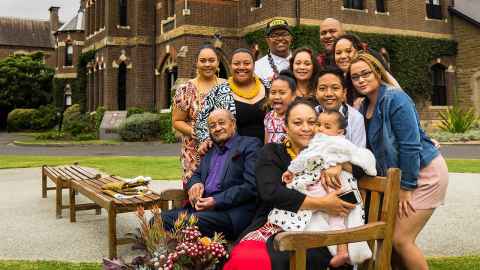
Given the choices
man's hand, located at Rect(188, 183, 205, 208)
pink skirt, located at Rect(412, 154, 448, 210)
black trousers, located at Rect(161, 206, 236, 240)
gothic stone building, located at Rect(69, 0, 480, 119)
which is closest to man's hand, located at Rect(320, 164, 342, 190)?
pink skirt, located at Rect(412, 154, 448, 210)

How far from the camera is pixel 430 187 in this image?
123 inches

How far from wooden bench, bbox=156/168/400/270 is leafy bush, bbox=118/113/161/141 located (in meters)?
19.9

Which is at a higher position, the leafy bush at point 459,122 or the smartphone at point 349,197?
the leafy bush at point 459,122

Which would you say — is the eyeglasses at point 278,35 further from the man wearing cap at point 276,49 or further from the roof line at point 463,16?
the roof line at point 463,16

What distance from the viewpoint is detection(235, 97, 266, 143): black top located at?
13.9 feet

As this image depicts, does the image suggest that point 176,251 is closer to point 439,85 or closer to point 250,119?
point 250,119

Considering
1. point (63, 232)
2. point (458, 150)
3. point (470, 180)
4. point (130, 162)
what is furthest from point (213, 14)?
point (63, 232)

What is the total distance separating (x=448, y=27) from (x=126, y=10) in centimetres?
1839

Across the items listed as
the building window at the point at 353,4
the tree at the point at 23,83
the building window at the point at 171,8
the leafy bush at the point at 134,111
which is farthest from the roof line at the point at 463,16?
the tree at the point at 23,83

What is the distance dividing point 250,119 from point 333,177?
1543 millimetres

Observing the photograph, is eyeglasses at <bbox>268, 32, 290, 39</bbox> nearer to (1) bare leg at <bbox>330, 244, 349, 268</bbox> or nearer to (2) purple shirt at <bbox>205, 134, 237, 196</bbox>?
(2) purple shirt at <bbox>205, 134, 237, 196</bbox>

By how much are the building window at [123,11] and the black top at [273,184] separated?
2544cm

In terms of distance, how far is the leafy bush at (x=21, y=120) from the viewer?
1454 inches

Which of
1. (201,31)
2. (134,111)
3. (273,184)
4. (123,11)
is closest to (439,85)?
(201,31)
